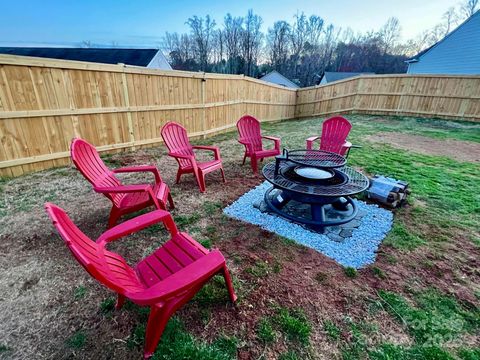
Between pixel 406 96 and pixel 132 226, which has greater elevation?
A: pixel 406 96

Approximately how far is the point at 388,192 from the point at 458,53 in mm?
15464

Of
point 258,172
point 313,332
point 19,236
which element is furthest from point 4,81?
point 313,332

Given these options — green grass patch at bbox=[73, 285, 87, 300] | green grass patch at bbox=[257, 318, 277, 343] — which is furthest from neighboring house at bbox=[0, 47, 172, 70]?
green grass patch at bbox=[257, 318, 277, 343]

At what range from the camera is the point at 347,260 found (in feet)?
7.16

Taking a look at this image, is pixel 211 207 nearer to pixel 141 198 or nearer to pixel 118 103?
pixel 141 198

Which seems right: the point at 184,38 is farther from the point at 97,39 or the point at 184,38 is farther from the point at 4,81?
the point at 4,81

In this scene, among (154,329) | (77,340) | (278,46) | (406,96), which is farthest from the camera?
(278,46)

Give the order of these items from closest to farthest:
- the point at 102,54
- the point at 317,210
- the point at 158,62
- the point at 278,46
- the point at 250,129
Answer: the point at 317,210, the point at 250,129, the point at 102,54, the point at 158,62, the point at 278,46

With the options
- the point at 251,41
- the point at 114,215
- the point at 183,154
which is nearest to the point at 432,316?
the point at 114,215

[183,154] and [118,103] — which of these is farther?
[118,103]

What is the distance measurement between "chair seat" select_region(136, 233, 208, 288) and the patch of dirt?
19.3 feet

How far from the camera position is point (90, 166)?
2.47 meters

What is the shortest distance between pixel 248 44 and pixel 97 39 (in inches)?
775

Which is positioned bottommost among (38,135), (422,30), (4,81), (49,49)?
(38,135)
